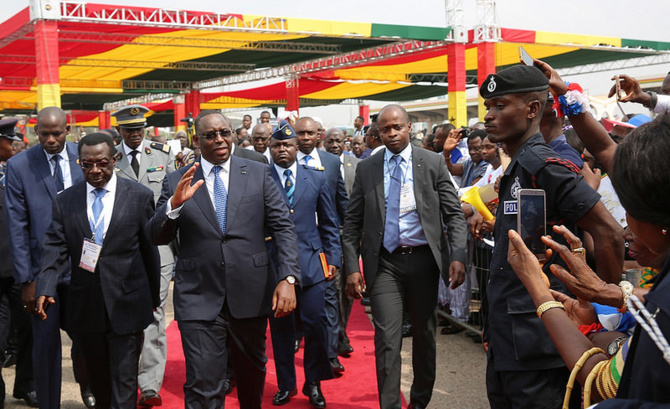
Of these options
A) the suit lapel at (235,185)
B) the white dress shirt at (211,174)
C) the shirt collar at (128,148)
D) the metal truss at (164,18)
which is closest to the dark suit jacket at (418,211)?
the suit lapel at (235,185)

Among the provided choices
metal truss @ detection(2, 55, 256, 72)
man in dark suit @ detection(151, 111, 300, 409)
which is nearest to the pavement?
man in dark suit @ detection(151, 111, 300, 409)

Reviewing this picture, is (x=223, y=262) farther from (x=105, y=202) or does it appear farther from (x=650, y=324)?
(x=650, y=324)

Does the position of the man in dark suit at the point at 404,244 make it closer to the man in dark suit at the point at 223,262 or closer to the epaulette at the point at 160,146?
the man in dark suit at the point at 223,262

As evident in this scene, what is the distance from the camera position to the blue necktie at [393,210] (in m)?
5.14

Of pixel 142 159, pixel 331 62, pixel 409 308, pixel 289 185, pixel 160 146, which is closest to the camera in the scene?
pixel 409 308

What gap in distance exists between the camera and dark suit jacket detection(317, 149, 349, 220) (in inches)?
263

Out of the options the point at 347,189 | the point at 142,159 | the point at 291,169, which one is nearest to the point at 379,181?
the point at 291,169

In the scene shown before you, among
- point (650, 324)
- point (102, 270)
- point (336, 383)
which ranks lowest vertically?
point (336, 383)

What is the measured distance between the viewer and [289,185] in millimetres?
6246

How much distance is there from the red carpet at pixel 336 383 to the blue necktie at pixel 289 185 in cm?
170

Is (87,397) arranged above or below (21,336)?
below

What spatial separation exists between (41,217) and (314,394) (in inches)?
102

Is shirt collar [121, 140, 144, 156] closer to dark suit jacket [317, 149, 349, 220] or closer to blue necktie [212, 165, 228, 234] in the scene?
dark suit jacket [317, 149, 349, 220]

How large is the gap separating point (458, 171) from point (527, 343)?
20.9ft
